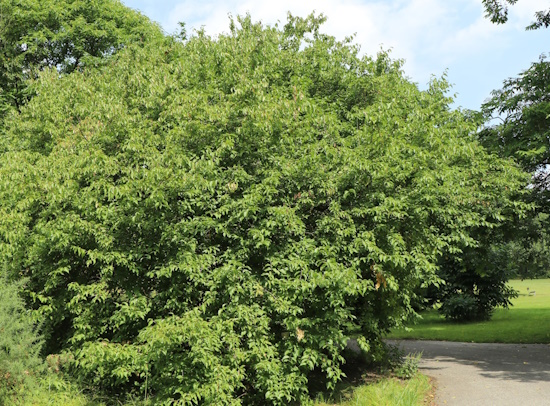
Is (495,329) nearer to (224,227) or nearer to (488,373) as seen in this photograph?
(488,373)

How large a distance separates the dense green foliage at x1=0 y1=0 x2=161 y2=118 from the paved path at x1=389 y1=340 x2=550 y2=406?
56.4ft

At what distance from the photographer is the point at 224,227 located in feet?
31.3

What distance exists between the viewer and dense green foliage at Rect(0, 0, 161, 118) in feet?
75.6

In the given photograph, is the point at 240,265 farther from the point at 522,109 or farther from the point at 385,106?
the point at 522,109

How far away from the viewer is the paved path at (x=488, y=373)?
10.6m

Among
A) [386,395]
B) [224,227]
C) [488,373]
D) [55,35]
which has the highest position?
[55,35]

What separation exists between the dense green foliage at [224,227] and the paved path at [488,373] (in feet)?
6.85

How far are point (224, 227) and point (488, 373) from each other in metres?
8.16

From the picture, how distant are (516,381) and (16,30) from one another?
23.9 metres

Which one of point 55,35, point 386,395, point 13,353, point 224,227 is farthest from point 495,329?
point 55,35

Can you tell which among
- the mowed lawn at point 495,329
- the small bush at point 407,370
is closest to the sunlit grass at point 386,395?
the small bush at point 407,370

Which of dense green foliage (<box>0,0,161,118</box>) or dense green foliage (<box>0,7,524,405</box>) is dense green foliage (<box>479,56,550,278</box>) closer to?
dense green foliage (<box>0,7,524,405</box>)

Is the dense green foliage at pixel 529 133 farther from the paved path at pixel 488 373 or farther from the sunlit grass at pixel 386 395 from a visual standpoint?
the sunlit grass at pixel 386 395

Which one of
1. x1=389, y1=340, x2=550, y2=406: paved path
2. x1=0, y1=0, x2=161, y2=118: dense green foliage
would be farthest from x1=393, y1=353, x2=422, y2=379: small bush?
x1=0, y1=0, x2=161, y2=118: dense green foliage
